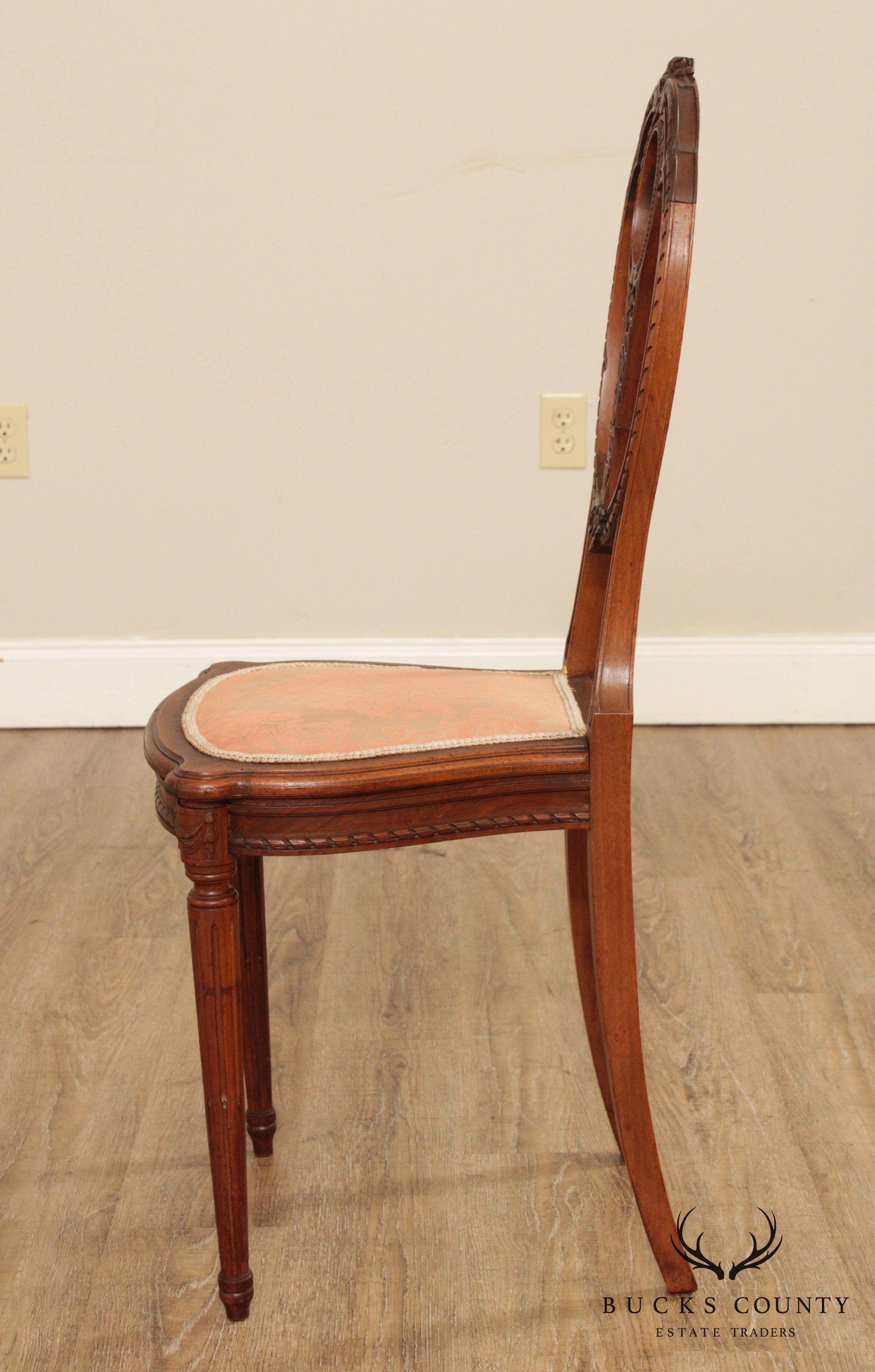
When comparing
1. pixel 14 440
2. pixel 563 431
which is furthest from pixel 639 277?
pixel 14 440

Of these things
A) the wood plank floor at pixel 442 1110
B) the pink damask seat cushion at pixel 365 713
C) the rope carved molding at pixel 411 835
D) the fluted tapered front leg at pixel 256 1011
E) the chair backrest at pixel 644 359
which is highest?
the chair backrest at pixel 644 359

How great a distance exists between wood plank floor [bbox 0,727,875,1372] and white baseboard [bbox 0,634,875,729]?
0.46 meters

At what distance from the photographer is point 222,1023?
89 cm

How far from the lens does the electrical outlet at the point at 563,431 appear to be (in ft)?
7.35

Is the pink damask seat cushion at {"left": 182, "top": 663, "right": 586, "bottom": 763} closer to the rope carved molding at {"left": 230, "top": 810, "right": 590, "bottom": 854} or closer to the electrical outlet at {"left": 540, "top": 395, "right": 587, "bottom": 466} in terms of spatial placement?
the rope carved molding at {"left": 230, "top": 810, "right": 590, "bottom": 854}

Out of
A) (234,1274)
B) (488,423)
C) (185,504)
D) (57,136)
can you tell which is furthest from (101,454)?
(234,1274)

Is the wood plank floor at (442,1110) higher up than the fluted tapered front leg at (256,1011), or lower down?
lower down

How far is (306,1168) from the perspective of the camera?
1108 millimetres

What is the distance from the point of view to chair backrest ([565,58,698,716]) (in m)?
0.83

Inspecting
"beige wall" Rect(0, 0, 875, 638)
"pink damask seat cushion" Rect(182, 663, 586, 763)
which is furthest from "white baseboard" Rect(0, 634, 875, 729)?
"pink damask seat cushion" Rect(182, 663, 586, 763)

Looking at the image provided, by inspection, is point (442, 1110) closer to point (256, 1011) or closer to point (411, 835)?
point (256, 1011)

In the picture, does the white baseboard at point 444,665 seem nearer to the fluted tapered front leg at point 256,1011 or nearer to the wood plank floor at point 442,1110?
the wood plank floor at point 442,1110

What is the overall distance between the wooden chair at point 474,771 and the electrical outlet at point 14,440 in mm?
1422

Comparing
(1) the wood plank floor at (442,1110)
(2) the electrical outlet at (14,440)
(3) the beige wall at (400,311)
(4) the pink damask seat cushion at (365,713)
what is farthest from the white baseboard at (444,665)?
(4) the pink damask seat cushion at (365,713)
